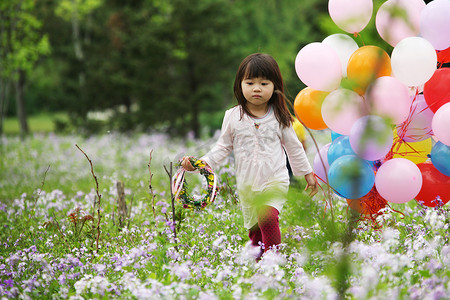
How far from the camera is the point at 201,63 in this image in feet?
41.4

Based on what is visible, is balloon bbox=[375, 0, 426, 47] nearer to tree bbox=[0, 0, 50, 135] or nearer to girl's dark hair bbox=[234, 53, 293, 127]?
girl's dark hair bbox=[234, 53, 293, 127]

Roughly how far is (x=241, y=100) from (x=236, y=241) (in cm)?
121

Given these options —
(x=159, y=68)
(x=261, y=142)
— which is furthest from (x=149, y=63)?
(x=261, y=142)

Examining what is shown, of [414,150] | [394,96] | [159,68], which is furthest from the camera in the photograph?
[159,68]

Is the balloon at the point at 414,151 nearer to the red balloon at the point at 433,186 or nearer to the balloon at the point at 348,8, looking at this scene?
the red balloon at the point at 433,186

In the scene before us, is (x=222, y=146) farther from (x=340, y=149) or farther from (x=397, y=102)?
(x=397, y=102)

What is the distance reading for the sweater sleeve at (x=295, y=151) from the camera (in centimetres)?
362

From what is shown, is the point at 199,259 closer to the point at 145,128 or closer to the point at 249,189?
the point at 249,189

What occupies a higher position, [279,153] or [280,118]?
[280,118]

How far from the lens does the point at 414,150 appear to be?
3.95 meters

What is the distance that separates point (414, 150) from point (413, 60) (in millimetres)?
946

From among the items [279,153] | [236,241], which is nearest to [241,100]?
[279,153]

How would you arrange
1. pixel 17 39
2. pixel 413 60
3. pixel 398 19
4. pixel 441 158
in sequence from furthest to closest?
1. pixel 17 39
2. pixel 441 158
3. pixel 413 60
4. pixel 398 19

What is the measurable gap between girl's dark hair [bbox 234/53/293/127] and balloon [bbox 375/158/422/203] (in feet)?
2.64
